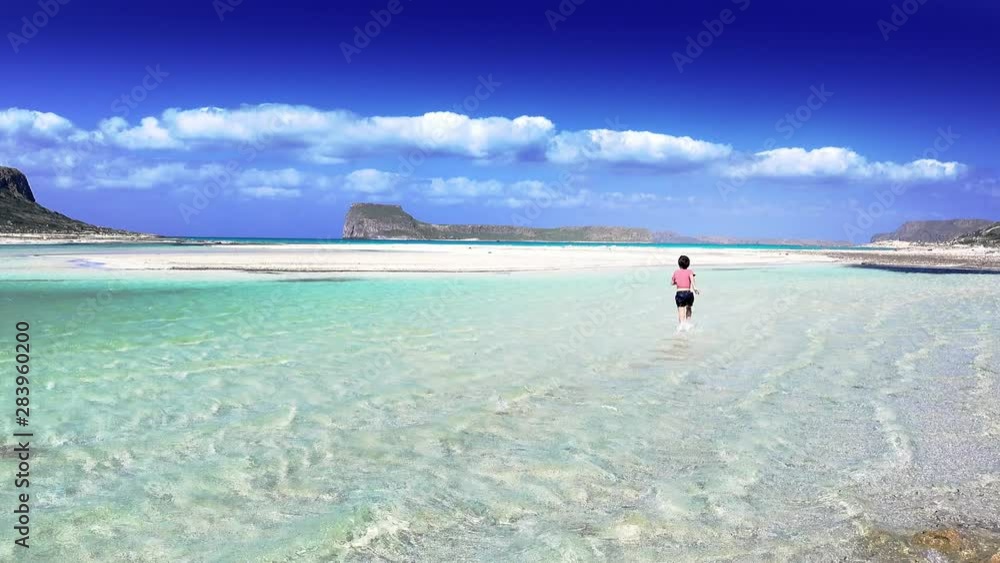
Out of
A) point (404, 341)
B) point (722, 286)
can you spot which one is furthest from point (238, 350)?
point (722, 286)

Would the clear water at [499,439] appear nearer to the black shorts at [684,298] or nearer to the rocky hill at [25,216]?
the black shorts at [684,298]

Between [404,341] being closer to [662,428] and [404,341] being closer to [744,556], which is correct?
[662,428]

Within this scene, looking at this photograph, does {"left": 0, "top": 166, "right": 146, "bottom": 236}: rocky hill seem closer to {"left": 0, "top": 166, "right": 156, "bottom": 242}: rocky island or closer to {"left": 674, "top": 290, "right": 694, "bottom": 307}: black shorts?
{"left": 0, "top": 166, "right": 156, "bottom": 242}: rocky island

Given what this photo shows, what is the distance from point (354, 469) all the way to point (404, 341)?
785cm

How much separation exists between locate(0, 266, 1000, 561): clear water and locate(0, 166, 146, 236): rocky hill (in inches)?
5138

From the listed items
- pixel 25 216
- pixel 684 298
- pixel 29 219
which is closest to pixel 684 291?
pixel 684 298

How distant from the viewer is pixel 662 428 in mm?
7824

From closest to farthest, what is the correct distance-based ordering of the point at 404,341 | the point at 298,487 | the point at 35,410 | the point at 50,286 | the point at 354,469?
the point at 298,487
the point at 354,469
the point at 35,410
the point at 404,341
the point at 50,286

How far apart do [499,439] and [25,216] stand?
16998 centimetres

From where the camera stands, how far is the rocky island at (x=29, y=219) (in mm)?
123562

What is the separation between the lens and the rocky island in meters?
124

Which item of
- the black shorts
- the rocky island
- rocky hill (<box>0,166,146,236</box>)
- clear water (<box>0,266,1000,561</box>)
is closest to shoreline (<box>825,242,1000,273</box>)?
clear water (<box>0,266,1000,561</box>)

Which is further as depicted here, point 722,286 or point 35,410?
point 722,286

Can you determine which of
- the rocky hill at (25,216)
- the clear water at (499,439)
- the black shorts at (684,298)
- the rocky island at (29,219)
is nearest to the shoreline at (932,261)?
the clear water at (499,439)
